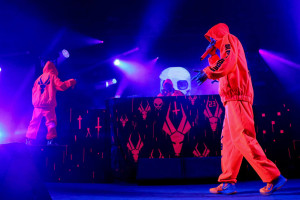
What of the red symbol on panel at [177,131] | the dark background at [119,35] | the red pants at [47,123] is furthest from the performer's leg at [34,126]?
the red symbol on panel at [177,131]

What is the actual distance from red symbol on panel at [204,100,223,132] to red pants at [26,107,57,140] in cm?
325

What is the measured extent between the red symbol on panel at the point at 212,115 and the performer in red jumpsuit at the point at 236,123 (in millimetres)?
1169

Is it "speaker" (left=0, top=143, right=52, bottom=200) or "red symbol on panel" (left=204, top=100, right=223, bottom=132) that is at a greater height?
"red symbol on panel" (left=204, top=100, right=223, bottom=132)

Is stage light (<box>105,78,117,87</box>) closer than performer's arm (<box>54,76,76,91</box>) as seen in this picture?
No

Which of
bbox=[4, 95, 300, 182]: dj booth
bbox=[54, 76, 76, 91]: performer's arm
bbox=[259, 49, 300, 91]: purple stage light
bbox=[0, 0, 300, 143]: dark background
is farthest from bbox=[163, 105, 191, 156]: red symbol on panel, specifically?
bbox=[259, 49, 300, 91]: purple stage light

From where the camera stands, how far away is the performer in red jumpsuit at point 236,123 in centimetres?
240

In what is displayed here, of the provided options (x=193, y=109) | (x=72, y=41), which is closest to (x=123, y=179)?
(x=193, y=109)

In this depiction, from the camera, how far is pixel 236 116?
2.56 m

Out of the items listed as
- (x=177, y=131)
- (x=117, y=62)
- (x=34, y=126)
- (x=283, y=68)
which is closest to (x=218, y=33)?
(x=177, y=131)

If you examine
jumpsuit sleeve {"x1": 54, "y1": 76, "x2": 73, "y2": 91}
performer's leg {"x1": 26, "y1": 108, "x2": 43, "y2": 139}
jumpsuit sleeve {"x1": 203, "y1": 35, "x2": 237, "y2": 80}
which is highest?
jumpsuit sleeve {"x1": 54, "y1": 76, "x2": 73, "y2": 91}

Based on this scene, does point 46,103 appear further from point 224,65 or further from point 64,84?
point 224,65

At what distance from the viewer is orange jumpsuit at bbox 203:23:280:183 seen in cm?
241

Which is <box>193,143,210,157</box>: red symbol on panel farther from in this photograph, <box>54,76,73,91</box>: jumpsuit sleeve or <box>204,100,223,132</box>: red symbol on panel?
<box>54,76,73,91</box>: jumpsuit sleeve

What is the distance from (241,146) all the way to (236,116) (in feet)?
1.06
